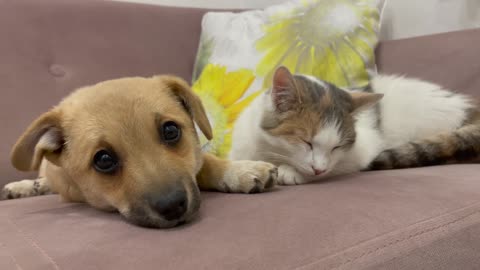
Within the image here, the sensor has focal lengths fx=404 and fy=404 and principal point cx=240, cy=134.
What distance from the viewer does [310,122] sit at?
1.73m

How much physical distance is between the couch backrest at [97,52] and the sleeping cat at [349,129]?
0.19 meters

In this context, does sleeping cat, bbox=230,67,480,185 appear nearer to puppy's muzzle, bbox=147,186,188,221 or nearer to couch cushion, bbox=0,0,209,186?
puppy's muzzle, bbox=147,186,188,221

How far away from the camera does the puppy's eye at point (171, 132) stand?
1270mm

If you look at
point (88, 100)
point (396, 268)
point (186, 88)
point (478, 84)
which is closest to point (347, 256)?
point (396, 268)

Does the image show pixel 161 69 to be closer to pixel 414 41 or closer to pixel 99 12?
pixel 99 12

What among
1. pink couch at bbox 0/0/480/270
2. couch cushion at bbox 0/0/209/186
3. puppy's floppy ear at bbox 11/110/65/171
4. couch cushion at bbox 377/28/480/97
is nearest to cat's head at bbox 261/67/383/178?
pink couch at bbox 0/0/480/270

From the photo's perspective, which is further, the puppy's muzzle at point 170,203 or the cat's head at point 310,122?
the cat's head at point 310,122

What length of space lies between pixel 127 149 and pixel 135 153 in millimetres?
26

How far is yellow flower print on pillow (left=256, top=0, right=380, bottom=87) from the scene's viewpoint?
2268 mm

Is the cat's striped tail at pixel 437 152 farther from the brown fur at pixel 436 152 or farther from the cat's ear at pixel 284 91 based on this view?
the cat's ear at pixel 284 91

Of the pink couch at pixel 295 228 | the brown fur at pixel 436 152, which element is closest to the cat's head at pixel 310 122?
the brown fur at pixel 436 152

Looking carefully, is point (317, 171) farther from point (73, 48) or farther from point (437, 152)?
point (73, 48)

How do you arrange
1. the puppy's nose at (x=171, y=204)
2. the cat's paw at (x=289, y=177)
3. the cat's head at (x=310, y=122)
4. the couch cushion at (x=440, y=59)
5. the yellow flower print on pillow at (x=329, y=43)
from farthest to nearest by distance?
the yellow flower print on pillow at (x=329, y=43), the couch cushion at (x=440, y=59), the cat's head at (x=310, y=122), the cat's paw at (x=289, y=177), the puppy's nose at (x=171, y=204)

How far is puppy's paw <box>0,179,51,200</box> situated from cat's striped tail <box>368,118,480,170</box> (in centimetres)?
153
